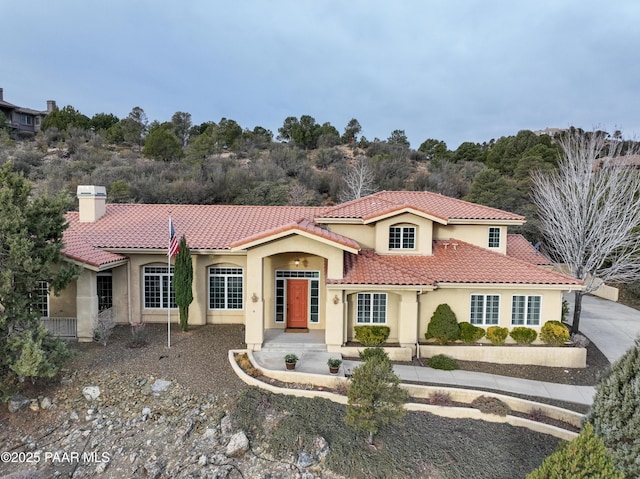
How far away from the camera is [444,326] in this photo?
15.5 metres

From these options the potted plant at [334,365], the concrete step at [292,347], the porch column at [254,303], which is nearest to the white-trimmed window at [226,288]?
the porch column at [254,303]

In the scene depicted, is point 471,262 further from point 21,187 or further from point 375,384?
point 21,187

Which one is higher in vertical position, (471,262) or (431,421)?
(471,262)

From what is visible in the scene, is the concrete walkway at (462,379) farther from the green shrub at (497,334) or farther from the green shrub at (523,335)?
the green shrub at (523,335)

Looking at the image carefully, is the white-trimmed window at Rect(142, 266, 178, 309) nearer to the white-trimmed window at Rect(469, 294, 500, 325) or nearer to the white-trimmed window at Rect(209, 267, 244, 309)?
the white-trimmed window at Rect(209, 267, 244, 309)

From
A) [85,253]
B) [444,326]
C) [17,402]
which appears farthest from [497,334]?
[85,253]

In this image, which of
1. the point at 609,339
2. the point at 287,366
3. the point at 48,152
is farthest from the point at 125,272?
the point at 48,152

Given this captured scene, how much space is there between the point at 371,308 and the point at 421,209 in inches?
185

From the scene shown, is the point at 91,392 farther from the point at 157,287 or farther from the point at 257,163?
the point at 257,163

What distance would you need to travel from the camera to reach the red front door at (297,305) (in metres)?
17.6

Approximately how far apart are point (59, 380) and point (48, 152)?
1830 inches

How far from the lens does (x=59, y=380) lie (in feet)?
41.3

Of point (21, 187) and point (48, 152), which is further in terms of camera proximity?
point (48, 152)

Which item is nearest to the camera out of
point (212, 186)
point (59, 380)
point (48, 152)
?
point (59, 380)
